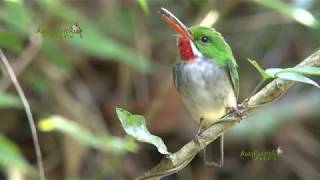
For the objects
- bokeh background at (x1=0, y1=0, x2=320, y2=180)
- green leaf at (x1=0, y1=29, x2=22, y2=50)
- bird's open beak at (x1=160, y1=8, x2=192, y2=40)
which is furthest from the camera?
bokeh background at (x1=0, y1=0, x2=320, y2=180)

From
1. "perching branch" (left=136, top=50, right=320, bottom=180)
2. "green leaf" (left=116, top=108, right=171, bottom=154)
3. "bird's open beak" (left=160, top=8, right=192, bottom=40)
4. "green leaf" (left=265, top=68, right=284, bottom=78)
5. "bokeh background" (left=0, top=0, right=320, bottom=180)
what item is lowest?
"perching branch" (left=136, top=50, right=320, bottom=180)

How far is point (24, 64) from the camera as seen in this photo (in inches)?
119

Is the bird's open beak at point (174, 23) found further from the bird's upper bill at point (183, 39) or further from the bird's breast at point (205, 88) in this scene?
the bird's breast at point (205, 88)

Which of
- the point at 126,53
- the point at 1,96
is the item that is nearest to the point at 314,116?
the point at 126,53

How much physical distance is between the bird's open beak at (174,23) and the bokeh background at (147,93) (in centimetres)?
136

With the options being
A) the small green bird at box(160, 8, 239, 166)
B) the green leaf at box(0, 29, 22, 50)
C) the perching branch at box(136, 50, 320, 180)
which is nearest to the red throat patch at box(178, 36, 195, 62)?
the small green bird at box(160, 8, 239, 166)

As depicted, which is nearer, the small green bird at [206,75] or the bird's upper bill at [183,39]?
the bird's upper bill at [183,39]

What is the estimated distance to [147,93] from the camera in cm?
367

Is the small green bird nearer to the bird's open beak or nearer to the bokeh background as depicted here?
A: the bird's open beak

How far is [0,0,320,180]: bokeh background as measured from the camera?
3.33m

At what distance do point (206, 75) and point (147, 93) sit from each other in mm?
1825

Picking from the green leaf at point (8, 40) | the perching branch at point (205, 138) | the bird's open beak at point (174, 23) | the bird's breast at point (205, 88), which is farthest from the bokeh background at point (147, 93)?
the perching branch at point (205, 138)

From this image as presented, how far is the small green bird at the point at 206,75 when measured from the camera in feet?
5.83

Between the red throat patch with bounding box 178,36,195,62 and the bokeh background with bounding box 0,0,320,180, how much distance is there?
46.7 inches
